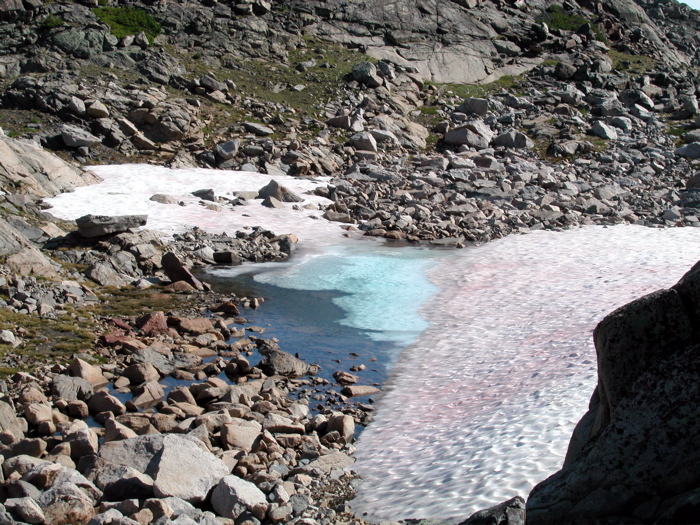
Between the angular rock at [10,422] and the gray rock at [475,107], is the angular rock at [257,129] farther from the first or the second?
the angular rock at [10,422]

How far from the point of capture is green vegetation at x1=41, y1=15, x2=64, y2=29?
41688 millimetres

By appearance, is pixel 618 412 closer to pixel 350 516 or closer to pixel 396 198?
pixel 350 516

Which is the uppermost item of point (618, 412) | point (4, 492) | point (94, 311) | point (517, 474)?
point (618, 412)

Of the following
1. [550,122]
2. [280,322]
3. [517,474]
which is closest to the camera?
[517,474]

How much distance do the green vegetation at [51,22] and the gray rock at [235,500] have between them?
41667 millimetres

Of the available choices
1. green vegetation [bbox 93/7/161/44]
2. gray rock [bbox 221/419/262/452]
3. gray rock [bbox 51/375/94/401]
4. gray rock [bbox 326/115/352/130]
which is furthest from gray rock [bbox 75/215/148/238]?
green vegetation [bbox 93/7/161/44]

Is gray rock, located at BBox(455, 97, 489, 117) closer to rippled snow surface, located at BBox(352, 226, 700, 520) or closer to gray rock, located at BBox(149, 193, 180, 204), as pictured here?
rippled snow surface, located at BBox(352, 226, 700, 520)

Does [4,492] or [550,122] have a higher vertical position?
[550,122]

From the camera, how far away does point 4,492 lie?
7.73 meters

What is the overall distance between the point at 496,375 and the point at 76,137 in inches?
1036

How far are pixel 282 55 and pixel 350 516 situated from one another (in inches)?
1782

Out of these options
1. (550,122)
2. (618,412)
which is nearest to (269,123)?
(550,122)

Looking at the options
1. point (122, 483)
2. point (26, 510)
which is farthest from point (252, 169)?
point (26, 510)

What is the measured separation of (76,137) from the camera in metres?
31.8
